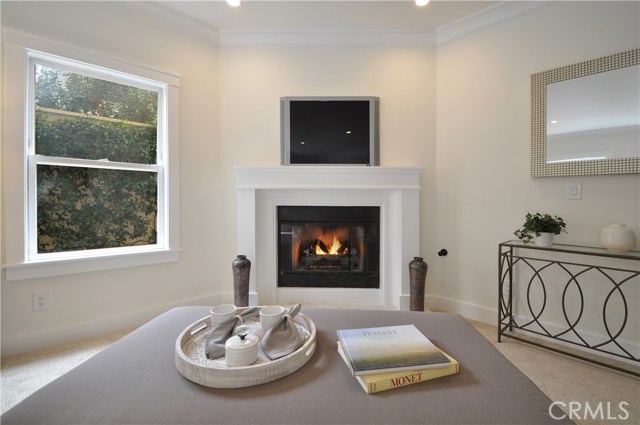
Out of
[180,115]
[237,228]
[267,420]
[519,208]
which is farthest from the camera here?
[237,228]

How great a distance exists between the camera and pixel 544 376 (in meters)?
1.66

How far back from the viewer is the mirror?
1.78 meters

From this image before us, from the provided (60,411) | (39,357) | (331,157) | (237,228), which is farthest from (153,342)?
(331,157)

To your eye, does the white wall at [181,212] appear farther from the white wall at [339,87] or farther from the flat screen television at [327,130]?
the flat screen television at [327,130]

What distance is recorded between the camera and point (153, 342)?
1001 millimetres

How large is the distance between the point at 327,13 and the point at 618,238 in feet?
8.89

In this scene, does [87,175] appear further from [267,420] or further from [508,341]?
[508,341]

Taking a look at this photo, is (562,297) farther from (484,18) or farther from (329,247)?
(484,18)

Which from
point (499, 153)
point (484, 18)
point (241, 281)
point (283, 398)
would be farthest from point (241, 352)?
point (484, 18)

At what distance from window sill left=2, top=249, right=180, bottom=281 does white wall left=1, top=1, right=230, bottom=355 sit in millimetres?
53

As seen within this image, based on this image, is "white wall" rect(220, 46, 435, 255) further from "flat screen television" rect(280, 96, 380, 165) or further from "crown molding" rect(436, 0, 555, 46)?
"crown molding" rect(436, 0, 555, 46)

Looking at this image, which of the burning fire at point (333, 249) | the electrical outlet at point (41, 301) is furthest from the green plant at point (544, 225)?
the electrical outlet at point (41, 301)

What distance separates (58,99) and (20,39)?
38cm

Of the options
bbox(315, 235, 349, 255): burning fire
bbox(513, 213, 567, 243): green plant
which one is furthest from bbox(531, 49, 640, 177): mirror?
bbox(315, 235, 349, 255): burning fire
